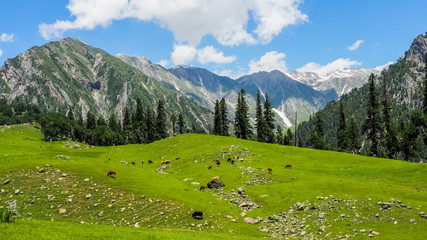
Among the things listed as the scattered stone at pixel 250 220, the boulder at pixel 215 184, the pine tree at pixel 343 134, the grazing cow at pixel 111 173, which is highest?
the pine tree at pixel 343 134

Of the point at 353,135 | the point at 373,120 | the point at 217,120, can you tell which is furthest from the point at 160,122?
the point at 373,120

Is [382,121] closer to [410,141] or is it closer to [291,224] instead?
[410,141]

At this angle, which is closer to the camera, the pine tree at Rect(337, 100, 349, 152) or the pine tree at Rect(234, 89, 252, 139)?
the pine tree at Rect(337, 100, 349, 152)

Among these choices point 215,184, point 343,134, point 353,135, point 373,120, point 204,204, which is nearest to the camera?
point 204,204

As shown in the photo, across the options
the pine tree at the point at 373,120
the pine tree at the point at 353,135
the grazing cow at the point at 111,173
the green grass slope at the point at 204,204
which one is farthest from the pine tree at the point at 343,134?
the grazing cow at the point at 111,173

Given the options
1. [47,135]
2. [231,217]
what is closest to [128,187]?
[231,217]

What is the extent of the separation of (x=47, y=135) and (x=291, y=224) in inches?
6567

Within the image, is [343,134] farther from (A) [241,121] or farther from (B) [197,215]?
(B) [197,215]

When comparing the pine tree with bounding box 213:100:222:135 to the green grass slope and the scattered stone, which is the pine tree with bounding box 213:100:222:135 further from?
the scattered stone

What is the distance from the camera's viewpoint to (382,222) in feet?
84.3

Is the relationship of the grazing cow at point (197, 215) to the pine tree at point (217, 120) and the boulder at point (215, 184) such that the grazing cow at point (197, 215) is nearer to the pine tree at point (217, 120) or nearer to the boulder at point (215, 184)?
the boulder at point (215, 184)

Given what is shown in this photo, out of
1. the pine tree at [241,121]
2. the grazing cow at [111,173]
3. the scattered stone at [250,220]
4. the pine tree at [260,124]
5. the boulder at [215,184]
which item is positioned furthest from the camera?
the pine tree at [260,124]

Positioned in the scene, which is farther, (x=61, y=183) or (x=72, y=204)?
(x=61, y=183)

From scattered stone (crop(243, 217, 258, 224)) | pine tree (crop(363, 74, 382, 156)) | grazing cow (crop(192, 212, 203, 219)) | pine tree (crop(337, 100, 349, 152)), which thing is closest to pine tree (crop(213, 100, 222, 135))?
pine tree (crop(337, 100, 349, 152))
